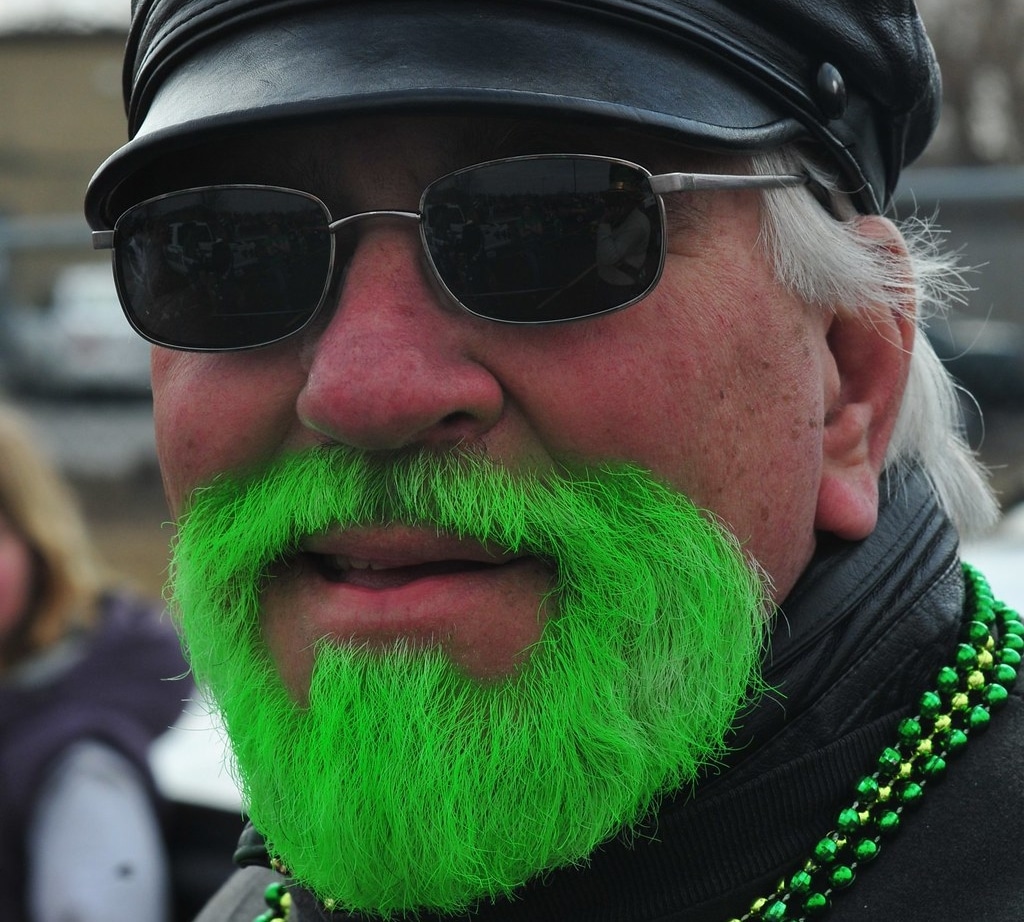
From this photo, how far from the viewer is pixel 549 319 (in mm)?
1348

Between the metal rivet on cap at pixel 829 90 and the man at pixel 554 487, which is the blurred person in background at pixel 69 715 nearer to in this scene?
the man at pixel 554 487

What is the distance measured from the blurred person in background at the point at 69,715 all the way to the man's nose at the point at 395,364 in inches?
91.8

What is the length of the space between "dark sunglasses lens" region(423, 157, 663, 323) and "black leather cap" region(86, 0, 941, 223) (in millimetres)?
78

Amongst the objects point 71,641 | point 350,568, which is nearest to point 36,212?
point 71,641

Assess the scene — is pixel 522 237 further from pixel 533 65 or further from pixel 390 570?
pixel 390 570

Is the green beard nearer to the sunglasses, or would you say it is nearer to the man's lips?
the man's lips

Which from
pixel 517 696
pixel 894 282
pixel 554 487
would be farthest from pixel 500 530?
pixel 894 282

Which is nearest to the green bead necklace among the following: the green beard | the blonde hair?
the green beard

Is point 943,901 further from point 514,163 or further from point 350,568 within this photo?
point 514,163

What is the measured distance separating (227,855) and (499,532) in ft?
7.64

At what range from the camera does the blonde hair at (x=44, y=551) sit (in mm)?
3879

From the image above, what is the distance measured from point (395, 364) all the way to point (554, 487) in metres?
0.22

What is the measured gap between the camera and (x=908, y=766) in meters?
1.44

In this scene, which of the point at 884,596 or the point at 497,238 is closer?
the point at 497,238
